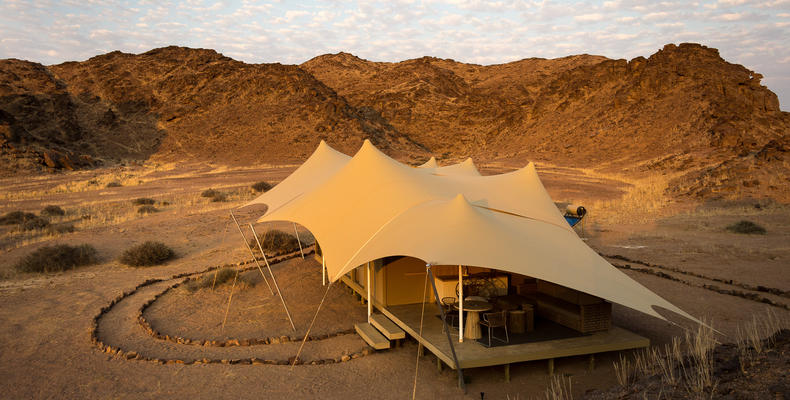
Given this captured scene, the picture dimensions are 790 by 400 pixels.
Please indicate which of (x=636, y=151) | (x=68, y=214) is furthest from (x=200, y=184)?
(x=636, y=151)

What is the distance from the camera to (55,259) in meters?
14.5

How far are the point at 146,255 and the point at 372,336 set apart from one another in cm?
916

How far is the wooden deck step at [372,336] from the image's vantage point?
8.61 m

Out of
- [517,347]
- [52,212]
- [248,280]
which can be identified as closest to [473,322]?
[517,347]

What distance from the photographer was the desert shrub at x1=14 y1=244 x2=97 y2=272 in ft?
46.5

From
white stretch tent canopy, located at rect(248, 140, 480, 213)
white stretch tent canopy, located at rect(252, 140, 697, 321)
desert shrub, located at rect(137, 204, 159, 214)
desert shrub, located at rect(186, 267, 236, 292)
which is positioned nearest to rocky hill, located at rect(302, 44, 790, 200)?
white stretch tent canopy, located at rect(248, 140, 480, 213)

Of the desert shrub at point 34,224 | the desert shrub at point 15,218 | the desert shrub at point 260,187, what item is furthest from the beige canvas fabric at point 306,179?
the desert shrub at point 260,187

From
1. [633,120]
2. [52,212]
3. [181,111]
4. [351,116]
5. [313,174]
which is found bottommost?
[52,212]

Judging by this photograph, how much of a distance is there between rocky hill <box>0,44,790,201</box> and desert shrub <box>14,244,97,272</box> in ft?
99.9

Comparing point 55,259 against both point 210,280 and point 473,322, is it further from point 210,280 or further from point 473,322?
point 473,322

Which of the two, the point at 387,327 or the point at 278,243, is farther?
the point at 278,243

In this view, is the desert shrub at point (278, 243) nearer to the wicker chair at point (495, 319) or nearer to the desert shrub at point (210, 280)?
the desert shrub at point (210, 280)

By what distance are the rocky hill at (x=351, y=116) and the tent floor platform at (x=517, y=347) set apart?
3302 cm

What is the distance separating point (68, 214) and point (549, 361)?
22750 millimetres
